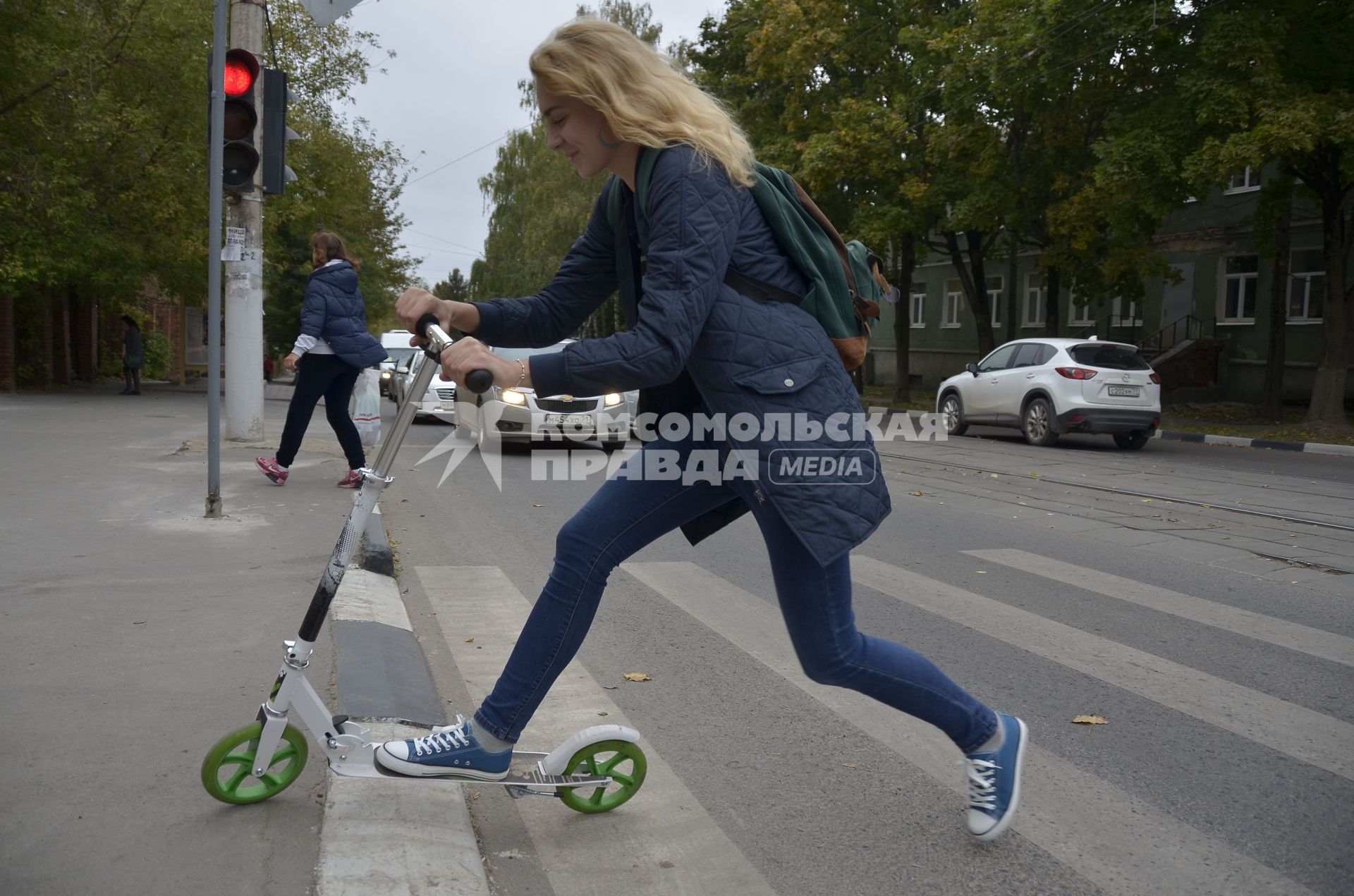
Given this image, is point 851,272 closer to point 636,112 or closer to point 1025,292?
point 636,112

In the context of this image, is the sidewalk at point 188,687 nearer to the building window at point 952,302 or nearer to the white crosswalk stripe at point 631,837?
the white crosswalk stripe at point 631,837

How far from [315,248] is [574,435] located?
5701 millimetres

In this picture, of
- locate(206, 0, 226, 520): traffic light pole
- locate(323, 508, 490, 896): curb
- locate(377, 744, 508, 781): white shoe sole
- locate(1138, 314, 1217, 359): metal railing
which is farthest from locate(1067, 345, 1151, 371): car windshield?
locate(377, 744, 508, 781): white shoe sole

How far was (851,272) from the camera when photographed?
293cm

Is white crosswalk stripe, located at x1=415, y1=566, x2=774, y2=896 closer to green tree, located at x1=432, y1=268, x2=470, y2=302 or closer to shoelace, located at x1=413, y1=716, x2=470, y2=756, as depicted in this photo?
shoelace, located at x1=413, y1=716, x2=470, y2=756

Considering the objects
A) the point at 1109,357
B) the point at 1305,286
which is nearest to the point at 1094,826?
the point at 1109,357

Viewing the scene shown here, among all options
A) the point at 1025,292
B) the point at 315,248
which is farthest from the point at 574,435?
the point at 1025,292

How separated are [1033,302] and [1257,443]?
20.9 m

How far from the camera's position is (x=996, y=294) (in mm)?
40500

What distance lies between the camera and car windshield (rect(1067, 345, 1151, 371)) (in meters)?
17.2

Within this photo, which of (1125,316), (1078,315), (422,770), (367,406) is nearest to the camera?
(422,770)

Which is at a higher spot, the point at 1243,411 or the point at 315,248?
the point at 315,248

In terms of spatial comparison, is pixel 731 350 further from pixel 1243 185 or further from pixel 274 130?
pixel 1243 185

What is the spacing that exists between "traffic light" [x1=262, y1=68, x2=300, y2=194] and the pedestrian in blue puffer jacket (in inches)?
256
